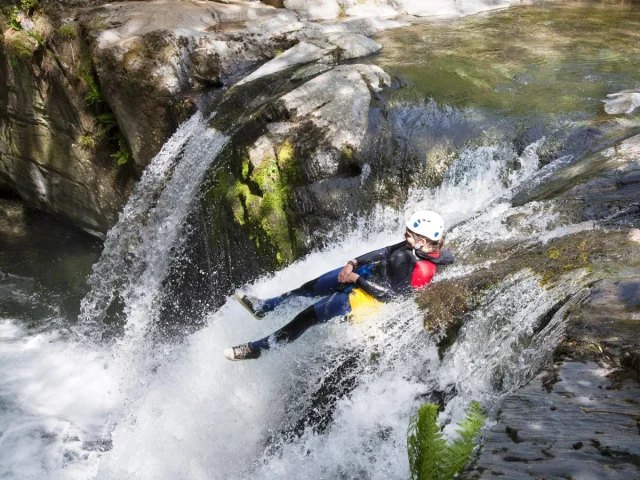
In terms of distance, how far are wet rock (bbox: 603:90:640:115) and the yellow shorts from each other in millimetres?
3759

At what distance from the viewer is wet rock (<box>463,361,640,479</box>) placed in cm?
259

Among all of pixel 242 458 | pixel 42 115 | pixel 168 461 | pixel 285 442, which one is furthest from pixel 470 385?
pixel 42 115

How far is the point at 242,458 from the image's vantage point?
500cm

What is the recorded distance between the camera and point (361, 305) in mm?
4754

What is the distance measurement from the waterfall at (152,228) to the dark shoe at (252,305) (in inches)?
71.0

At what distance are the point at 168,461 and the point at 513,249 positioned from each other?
131 inches

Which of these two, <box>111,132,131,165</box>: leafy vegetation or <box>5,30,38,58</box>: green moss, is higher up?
<box>5,30,38,58</box>: green moss

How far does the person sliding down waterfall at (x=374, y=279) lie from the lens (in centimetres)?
470

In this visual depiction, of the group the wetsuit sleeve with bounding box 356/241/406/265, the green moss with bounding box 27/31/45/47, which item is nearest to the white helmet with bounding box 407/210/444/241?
the wetsuit sleeve with bounding box 356/241/406/265

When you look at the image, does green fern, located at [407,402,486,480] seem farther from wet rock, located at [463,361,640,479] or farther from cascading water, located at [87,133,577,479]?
cascading water, located at [87,133,577,479]

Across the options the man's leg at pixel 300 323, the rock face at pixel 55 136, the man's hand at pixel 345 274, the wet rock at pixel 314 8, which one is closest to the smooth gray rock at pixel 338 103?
the man's hand at pixel 345 274

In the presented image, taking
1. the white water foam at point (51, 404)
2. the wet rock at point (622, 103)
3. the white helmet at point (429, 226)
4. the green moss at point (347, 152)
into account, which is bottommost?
the white water foam at point (51, 404)

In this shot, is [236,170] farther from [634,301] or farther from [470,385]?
[634,301]

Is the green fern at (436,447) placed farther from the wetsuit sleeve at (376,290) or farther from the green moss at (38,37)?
the green moss at (38,37)
